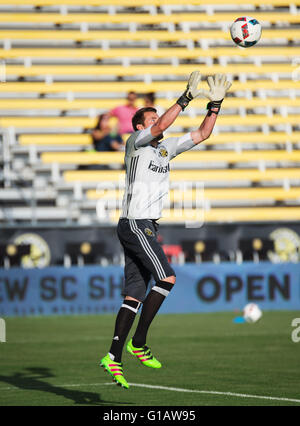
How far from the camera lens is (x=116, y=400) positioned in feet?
24.9

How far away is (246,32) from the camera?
8.77 meters

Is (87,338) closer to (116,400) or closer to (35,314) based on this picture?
(35,314)

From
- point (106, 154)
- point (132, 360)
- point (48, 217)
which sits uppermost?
point (106, 154)

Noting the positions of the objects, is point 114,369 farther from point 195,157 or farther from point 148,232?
point 195,157

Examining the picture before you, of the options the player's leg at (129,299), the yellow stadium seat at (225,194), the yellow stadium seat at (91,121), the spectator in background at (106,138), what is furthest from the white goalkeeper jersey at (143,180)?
the yellow stadium seat at (91,121)

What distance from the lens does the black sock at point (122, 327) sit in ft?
24.2

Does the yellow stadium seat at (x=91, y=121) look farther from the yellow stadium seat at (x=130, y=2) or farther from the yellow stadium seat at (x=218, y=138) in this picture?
the yellow stadium seat at (x=130, y=2)

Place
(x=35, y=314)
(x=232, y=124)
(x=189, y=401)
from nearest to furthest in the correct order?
(x=189, y=401) → (x=35, y=314) → (x=232, y=124)

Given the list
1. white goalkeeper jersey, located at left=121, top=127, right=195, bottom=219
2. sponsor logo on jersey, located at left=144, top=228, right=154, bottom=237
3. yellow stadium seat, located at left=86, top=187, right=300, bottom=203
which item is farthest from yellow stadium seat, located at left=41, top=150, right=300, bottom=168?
sponsor logo on jersey, located at left=144, top=228, right=154, bottom=237

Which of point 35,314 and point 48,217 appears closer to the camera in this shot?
point 35,314

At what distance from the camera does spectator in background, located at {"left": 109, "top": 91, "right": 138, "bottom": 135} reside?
1880 centimetres

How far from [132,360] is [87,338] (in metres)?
1.99

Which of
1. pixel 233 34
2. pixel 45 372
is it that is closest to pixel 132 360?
pixel 45 372

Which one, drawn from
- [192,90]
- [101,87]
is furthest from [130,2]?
[192,90]
